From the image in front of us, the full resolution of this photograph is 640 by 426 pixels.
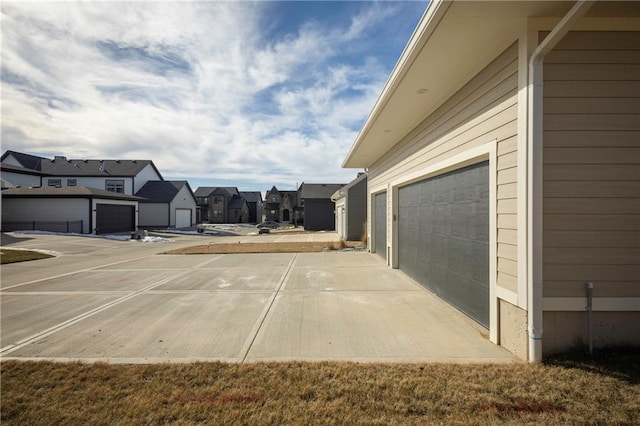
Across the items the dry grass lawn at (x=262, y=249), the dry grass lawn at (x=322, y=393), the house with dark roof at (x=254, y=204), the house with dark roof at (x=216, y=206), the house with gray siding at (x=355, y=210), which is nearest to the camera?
the dry grass lawn at (x=322, y=393)

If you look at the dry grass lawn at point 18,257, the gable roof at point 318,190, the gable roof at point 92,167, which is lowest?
the dry grass lawn at point 18,257

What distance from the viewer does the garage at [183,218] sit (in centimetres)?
3700

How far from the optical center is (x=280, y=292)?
21.2ft

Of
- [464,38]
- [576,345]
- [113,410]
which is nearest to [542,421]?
[576,345]

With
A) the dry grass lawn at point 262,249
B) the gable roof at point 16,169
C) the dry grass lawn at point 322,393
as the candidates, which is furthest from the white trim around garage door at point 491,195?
the gable roof at point 16,169

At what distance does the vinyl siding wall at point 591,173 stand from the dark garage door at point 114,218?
29984 mm

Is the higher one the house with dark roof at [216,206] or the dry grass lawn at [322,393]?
the house with dark roof at [216,206]

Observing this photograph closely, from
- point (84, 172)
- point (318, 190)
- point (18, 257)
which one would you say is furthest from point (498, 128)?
point (84, 172)

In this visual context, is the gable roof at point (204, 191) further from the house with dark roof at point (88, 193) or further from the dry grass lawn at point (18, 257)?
the dry grass lawn at point (18, 257)

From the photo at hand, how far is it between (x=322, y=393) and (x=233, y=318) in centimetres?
258

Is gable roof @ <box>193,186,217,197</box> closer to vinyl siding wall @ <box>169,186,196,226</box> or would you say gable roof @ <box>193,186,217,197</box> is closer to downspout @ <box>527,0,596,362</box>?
vinyl siding wall @ <box>169,186,196,226</box>

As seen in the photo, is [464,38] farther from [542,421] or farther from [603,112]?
[542,421]

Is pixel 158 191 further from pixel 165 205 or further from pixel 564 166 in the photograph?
pixel 564 166

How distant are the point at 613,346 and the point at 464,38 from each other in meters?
4.10
